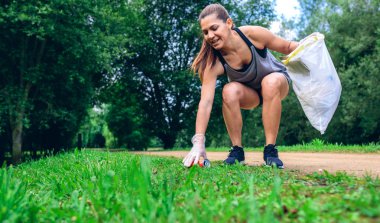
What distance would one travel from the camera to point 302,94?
3.85 meters

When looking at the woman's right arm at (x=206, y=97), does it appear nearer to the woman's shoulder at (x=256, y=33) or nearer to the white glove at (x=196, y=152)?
the white glove at (x=196, y=152)

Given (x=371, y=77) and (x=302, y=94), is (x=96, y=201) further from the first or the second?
(x=371, y=77)

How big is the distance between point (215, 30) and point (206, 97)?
666 mm

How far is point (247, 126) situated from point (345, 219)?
2383 centimetres

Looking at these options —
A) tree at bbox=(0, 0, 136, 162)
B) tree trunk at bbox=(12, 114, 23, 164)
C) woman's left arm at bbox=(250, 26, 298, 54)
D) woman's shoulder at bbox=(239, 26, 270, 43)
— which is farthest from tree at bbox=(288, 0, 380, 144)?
woman's shoulder at bbox=(239, 26, 270, 43)

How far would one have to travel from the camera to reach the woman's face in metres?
3.78

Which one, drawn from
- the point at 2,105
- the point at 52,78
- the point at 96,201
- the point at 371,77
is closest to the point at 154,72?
the point at 52,78

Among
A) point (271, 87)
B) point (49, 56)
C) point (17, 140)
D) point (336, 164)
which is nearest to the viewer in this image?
point (271, 87)

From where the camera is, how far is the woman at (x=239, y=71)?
3779 mm

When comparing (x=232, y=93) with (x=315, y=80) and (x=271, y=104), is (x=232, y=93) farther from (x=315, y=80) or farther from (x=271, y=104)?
(x=315, y=80)

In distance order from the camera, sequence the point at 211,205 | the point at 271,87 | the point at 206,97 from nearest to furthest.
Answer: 1. the point at 211,205
2. the point at 271,87
3. the point at 206,97

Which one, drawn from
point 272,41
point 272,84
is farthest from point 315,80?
point 272,41

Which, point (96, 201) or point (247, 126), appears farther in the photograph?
point (247, 126)

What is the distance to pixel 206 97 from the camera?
386 cm
